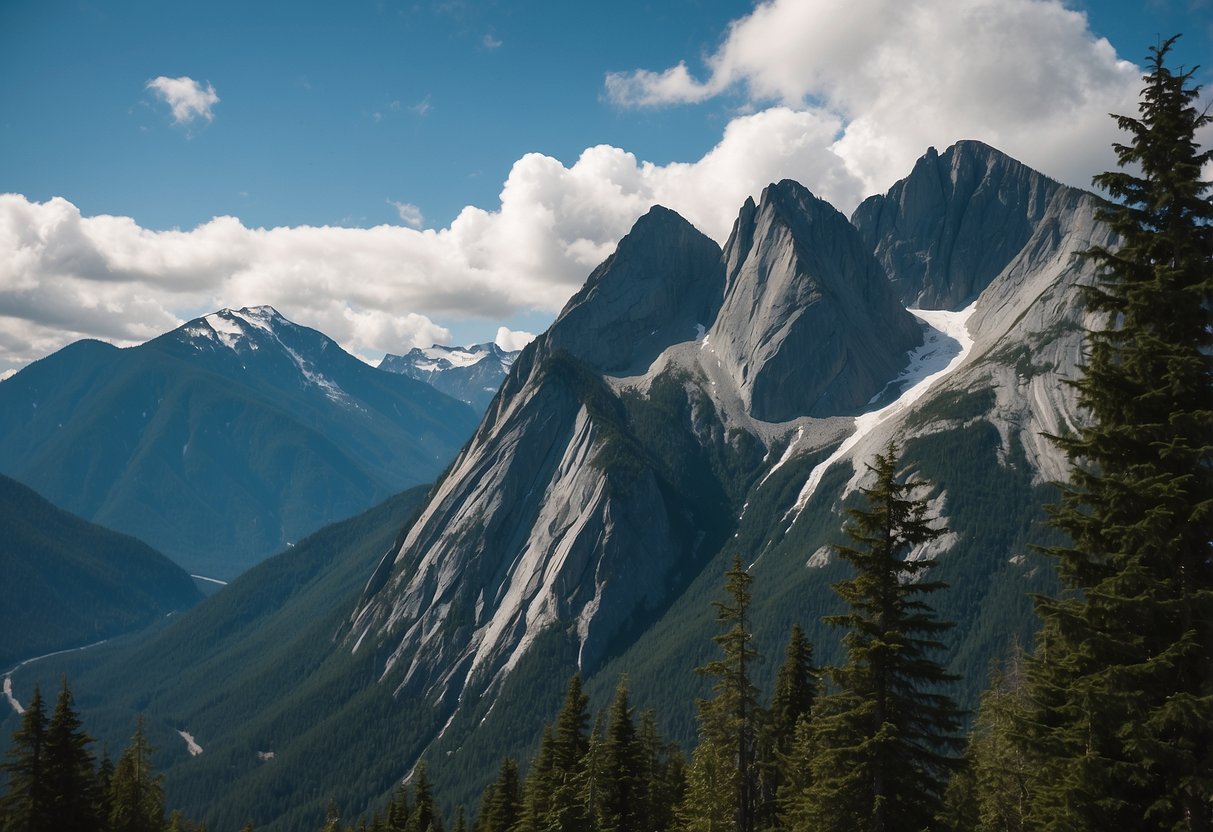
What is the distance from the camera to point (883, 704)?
24625 millimetres

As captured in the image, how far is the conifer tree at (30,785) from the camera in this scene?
4509 cm

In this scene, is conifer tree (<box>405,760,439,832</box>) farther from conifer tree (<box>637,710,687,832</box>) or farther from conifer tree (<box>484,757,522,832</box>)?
conifer tree (<box>637,710,687,832</box>)

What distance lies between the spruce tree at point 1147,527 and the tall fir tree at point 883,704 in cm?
321

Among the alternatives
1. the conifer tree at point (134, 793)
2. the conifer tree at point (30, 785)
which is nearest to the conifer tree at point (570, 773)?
the conifer tree at point (30, 785)

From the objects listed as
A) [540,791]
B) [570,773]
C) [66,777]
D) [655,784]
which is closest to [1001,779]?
[655,784]

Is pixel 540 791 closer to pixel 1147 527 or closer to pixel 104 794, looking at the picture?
pixel 104 794

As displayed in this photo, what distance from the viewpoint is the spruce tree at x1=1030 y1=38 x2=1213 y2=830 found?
19188 millimetres

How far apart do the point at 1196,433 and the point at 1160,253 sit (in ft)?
14.3

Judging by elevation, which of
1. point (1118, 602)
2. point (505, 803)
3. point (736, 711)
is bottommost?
point (505, 803)

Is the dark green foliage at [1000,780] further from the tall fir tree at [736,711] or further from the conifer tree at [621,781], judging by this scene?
the conifer tree at [621,781]

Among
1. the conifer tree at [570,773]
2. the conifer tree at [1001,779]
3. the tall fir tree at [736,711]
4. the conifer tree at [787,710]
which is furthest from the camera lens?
the conifer tree at [570,773]

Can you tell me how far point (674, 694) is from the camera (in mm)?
175500

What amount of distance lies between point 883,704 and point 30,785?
41.9 metres

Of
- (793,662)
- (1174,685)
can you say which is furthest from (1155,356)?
(793,662)
